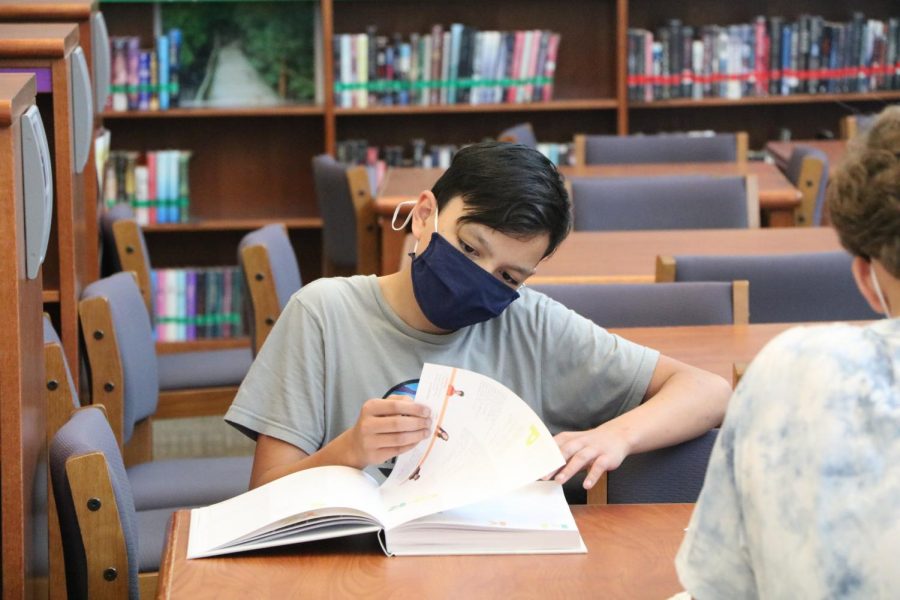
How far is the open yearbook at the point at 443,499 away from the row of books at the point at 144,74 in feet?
13.9

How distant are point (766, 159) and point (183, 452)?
9.50 ft

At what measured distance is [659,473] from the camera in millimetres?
1838

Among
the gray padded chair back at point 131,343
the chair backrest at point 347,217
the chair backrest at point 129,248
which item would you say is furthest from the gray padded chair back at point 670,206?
the gray padded chair back at point 131,343

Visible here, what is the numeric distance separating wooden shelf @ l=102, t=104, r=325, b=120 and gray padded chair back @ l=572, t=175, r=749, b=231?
76.6 inches

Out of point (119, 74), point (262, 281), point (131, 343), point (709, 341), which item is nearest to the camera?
point (709, 341)

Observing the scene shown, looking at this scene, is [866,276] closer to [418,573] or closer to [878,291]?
[878,291]

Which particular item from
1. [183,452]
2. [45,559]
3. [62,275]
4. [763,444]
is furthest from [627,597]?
[183,452]

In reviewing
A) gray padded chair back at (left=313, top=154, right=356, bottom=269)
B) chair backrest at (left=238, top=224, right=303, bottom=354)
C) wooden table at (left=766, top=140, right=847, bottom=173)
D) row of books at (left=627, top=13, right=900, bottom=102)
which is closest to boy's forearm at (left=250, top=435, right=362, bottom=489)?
chair backrest at (left=238, top=224, right=303, bottom=354)

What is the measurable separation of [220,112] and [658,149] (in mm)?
1813

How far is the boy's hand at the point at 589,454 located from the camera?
5.50 ft

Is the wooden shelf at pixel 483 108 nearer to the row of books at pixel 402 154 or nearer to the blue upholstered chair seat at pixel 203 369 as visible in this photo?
the row of books at pixel 402 154

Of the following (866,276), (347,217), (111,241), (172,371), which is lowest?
(172,371)

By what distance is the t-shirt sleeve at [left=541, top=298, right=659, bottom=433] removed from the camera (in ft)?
6.39

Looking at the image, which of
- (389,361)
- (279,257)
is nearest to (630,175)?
(279,257)
